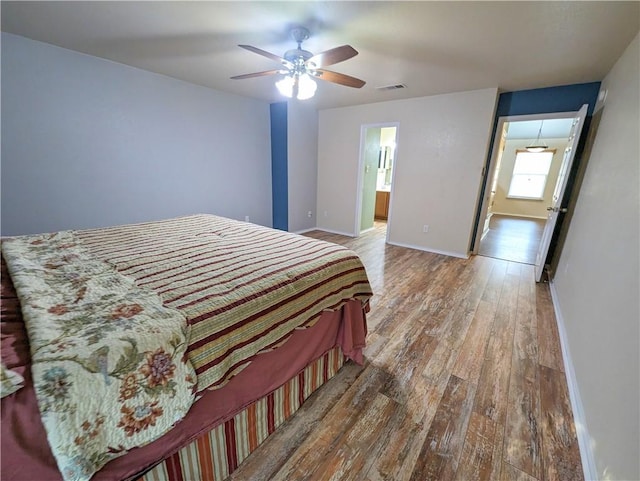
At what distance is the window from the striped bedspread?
811cm

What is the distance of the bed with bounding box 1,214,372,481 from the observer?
683 mm

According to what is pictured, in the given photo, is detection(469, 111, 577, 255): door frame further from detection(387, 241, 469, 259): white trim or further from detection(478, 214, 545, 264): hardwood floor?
detection(478, 214, 545, 264): hardwood floor

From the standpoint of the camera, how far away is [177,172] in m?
3.55

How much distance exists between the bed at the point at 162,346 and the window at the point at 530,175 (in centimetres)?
810

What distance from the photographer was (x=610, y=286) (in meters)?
1.47

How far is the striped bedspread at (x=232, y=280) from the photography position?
1.00 metres

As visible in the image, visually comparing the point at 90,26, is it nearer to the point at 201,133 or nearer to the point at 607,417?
the point at 201,133

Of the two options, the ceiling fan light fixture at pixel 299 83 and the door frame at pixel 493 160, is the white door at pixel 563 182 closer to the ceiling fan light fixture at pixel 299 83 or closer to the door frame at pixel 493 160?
the door frame at pixel 493 160

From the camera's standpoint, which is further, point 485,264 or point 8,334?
point 485,264

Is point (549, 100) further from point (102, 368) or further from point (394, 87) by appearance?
point (102, 368)

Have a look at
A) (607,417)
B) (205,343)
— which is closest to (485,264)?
(607,417)

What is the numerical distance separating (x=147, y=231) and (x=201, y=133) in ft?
7.24

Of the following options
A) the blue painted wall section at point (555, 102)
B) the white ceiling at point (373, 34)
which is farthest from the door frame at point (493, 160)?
the white ceiling at point (373, 34)

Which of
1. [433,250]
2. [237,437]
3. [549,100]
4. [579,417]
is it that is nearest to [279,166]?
[433,250]
